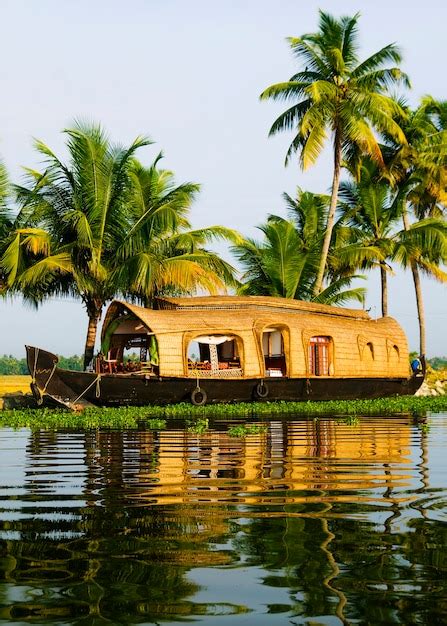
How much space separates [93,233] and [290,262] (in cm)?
700

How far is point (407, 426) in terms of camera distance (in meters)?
14.2

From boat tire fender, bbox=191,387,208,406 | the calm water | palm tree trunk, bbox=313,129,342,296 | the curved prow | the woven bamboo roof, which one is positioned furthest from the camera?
palm tree trunk, bbox=313,129,342,296

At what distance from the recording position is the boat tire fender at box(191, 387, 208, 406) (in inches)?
827

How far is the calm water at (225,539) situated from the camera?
3.20 metres

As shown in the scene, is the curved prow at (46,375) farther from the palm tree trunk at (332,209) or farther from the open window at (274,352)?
the palm tree trunk at (332,209)

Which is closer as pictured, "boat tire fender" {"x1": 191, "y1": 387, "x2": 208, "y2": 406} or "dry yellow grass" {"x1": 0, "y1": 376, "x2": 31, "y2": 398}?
"boat tire fender" {"x1": 191, "y1": 387, "x2": 208, "y2": 406}

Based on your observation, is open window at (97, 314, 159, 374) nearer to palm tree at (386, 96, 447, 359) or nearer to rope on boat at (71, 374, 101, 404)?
rope on boat at (71, 374, 101, 404)

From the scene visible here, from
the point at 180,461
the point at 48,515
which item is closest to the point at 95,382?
the point at 180,461

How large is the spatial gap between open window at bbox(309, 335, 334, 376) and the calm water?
14992 mm

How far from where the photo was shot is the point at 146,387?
20.5 metres

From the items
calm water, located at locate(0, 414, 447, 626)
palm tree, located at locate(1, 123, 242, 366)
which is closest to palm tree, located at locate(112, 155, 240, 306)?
palm tree, located at locate(1, 123, 242, 366)

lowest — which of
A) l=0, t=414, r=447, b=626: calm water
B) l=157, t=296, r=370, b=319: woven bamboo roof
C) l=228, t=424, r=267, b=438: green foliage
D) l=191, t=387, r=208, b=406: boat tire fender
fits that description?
l=0, t=414, r=447, b=626: calm water

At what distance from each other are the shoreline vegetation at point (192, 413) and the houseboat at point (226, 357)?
2.14 ft

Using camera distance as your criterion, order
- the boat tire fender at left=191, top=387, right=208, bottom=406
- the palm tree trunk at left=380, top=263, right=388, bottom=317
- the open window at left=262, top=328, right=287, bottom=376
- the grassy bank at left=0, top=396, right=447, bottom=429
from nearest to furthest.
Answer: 1. the grassy bank at left=0, top=396, right=447, bottom=429
2. the boat tire fender at left=191, top=387, right=208, bottom=406
3. the open window at left=262, top=328, right=287, bottom=376
4. the palm tree trunk at left=380, top=263, right=388, bottom=317
